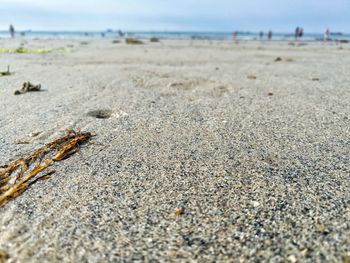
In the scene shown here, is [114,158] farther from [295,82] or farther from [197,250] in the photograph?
[295,82]

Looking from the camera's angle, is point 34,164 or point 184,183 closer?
point 184,183

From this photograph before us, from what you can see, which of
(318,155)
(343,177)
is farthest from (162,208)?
(318,155)

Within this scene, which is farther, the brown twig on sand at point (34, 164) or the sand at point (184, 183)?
the brown twig on sand at point (34, 164)

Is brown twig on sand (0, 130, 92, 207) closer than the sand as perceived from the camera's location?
No
